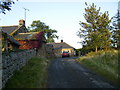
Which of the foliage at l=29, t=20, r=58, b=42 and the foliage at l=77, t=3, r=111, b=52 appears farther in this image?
the foliage at l=29, t=20, r=58, b=42

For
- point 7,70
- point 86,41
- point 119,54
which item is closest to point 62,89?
point 7,70

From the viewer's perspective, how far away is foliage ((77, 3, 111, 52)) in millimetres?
23719

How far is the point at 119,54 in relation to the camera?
12883 millimetres

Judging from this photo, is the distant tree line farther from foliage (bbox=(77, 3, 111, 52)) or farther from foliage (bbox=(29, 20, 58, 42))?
foliage (bbox=(29, 20, 58, 42))

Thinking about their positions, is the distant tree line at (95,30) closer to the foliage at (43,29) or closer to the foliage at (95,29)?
the foliage at (95,29)

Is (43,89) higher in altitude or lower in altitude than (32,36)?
lower

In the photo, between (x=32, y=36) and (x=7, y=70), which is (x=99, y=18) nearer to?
(x=32, y=36)

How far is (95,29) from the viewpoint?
25109 mm

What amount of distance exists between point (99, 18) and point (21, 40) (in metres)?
16.1

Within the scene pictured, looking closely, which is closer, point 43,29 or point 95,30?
point 95,30

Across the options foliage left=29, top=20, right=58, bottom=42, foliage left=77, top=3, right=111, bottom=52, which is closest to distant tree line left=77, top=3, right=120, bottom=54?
foliage left=77, top=3, right=111, bottom=52

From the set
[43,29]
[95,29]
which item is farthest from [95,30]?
[43,29]

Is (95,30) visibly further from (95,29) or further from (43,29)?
(43,29)

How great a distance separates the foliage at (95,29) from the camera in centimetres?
2372
